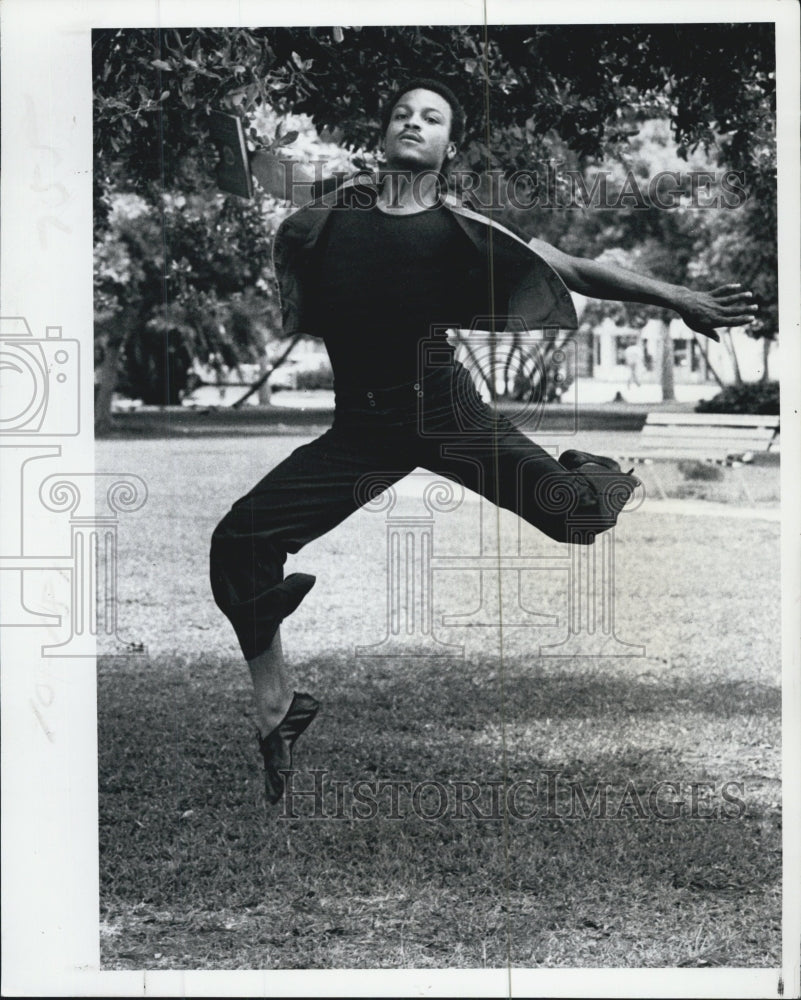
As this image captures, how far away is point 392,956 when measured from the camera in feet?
26.5

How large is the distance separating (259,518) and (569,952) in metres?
2.01

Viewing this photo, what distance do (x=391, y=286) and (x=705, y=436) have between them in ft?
4.36

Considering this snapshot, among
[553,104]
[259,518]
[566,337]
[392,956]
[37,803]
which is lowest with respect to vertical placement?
[392,956]

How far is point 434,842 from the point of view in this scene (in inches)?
319

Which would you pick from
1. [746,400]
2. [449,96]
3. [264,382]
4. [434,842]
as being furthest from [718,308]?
[434,842]

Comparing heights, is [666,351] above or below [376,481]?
above

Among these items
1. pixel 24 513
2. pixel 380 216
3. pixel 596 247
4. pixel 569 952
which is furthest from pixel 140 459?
pixel 569 952

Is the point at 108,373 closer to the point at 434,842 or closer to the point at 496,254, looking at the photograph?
the point at 496,254

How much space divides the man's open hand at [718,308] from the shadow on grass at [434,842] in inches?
54.4

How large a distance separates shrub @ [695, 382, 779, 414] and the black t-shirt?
0.93 m

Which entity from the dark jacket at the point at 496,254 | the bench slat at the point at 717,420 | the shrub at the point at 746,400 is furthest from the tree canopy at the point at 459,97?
the bench slat at the point at 717,420

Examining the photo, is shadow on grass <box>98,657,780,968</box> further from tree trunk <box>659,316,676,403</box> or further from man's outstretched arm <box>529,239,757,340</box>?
man's outstretched arm <box>529,239,757,340</box>

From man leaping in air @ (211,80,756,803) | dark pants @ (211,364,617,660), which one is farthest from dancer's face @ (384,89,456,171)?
dark pants @ (211,364,617,660)

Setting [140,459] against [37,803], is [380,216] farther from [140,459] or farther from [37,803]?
[37,803]
